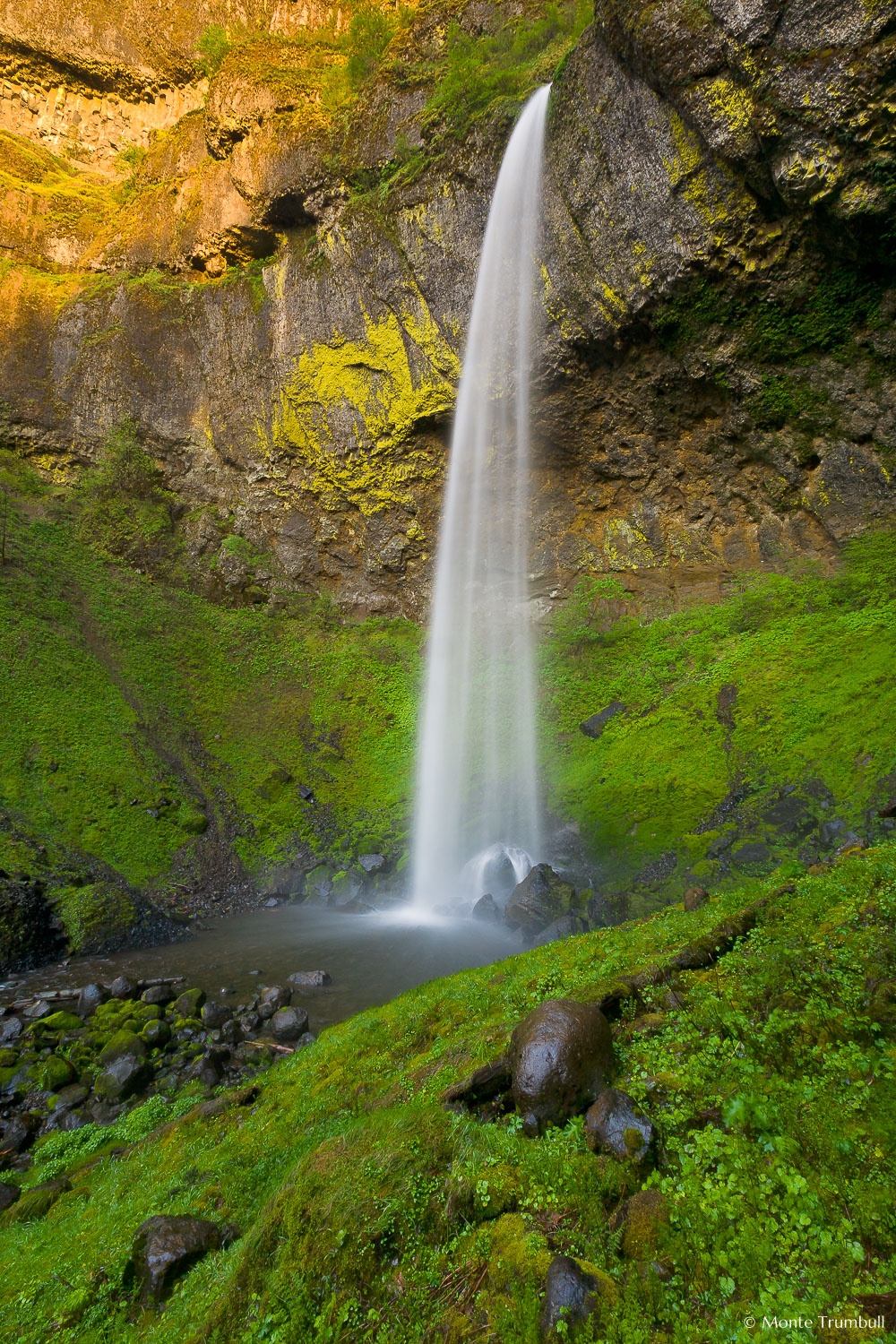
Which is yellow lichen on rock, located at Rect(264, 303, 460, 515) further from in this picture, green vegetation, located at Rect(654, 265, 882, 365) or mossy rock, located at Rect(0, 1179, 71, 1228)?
mossy rock, located at Rect(0, 1179, 71, 1228)

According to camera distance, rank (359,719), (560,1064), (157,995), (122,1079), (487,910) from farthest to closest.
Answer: (359,719) → (487,910) → (157,995) → (122,1079) → (560,1064)

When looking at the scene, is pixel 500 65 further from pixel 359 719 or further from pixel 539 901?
pixel 539 901

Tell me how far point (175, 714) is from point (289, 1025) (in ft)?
39.9

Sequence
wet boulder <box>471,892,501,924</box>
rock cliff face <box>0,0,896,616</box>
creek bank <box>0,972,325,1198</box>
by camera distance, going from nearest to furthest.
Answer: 1. creek bank <box>0,972,325,1198</box>
2. wet boulder <box>471,892,501,924</box>
3. rock cliff face <box>0,0,896,616</box>

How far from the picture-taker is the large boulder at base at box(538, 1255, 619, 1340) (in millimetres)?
2008

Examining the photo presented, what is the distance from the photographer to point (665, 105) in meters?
14.1

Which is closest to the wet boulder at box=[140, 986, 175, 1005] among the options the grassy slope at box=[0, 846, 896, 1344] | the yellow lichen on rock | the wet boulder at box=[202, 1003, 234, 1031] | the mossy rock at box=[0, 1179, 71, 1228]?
the wet boulder at box=[202, 1003, 234, 1031]

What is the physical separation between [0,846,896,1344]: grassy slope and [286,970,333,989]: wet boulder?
4.19 m

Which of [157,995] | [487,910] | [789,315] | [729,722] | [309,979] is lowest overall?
[487,910]

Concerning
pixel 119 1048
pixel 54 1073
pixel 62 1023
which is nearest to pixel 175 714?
pixel 62 1023

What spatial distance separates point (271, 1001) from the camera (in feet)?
25.9

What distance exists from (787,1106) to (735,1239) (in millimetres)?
697

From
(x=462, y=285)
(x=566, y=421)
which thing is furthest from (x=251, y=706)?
(x=462, y=285)

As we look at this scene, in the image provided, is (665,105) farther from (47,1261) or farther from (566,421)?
(47,1261)
